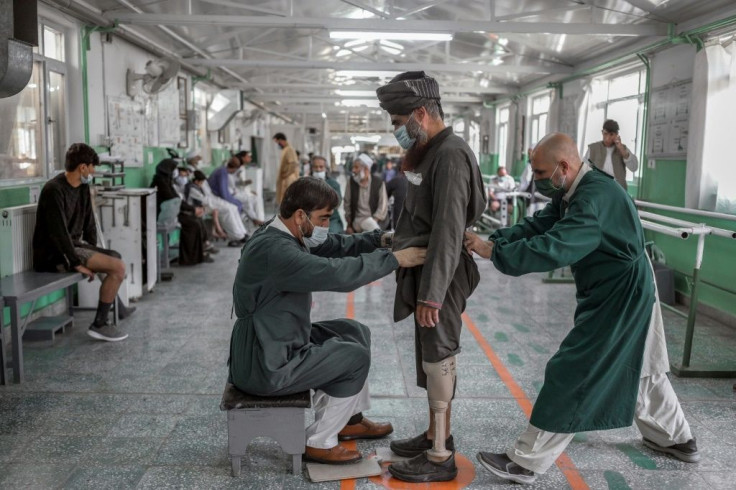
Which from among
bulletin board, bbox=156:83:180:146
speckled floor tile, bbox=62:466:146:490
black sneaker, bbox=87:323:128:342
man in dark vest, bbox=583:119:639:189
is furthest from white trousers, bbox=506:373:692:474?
bulletin board, bbox=156:83:180:146

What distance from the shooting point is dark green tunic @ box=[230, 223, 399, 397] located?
105 inches

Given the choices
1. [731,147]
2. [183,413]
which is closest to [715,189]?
[731,147]

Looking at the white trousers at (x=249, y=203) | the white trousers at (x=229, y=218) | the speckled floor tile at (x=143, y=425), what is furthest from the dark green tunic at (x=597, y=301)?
the white trousers at (x=249, y=203)

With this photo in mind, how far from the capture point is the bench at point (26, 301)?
4.05m

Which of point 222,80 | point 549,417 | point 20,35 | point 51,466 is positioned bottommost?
point 51,466

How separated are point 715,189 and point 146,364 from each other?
5.41 meters

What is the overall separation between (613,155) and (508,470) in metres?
4.69

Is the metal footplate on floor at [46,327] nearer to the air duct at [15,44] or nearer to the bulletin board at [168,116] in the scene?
the air duct at [15,44]

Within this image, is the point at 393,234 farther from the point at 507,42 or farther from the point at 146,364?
the point at 507,42

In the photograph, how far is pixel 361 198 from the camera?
7164 millimetres

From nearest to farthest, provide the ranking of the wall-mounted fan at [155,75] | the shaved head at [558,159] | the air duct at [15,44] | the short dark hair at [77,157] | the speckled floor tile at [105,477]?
the shaved head at [558,159], the speckled floor tile at [105,477], the air duct at [15,44], the short dark hair at [77,157], the wall-mounted fan at [155,75]

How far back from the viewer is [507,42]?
10.4m

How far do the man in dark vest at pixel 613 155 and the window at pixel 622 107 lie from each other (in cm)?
161

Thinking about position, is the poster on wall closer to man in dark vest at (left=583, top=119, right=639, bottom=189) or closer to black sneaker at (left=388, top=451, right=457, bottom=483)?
man in dark vest at (left=583, top=119, right=639, bottom=189)
